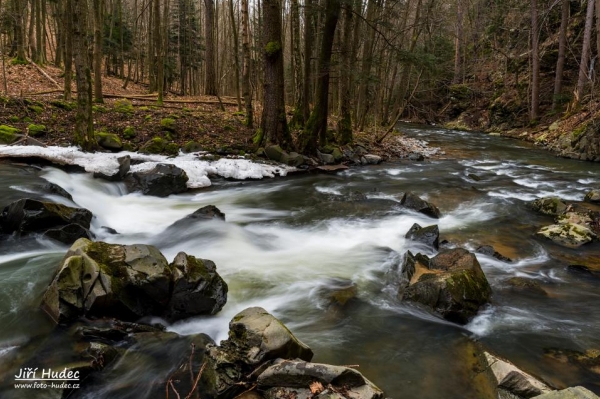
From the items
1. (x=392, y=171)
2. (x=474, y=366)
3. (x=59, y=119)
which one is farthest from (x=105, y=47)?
(x=474, y=366)

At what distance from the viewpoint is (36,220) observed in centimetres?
621

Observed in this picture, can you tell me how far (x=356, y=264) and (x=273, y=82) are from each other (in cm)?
756

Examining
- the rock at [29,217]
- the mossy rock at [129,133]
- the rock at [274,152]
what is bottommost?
the rock at [29,217]

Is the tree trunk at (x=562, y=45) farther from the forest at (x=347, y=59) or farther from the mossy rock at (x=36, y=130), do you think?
the mossy rock at (x=36, y=130)

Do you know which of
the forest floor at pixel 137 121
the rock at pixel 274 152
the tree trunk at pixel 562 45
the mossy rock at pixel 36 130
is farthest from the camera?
the tree trunk at pixel 562 45

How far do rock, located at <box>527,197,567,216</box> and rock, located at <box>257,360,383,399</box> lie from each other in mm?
8480

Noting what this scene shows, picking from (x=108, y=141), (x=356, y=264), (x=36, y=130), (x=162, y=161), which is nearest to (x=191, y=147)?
(x=162, y=161)

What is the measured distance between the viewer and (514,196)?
11297 millimetres

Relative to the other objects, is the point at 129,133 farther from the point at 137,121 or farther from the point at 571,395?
the point at 571,395

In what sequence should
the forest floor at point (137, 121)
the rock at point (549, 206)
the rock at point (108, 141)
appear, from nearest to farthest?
the rock at point (549, 206) → the rock at point (108, 141) → the forest floor at point (137, 121)

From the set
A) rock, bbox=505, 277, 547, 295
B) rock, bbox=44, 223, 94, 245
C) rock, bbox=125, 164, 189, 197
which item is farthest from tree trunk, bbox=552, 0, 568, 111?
rock, bbox=44, 223, 94, 245

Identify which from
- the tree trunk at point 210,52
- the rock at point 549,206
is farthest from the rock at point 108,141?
the tree trunk at point 210,52

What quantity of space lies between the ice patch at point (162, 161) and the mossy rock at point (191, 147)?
1.14ft

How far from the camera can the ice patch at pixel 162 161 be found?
9844 millimetres
